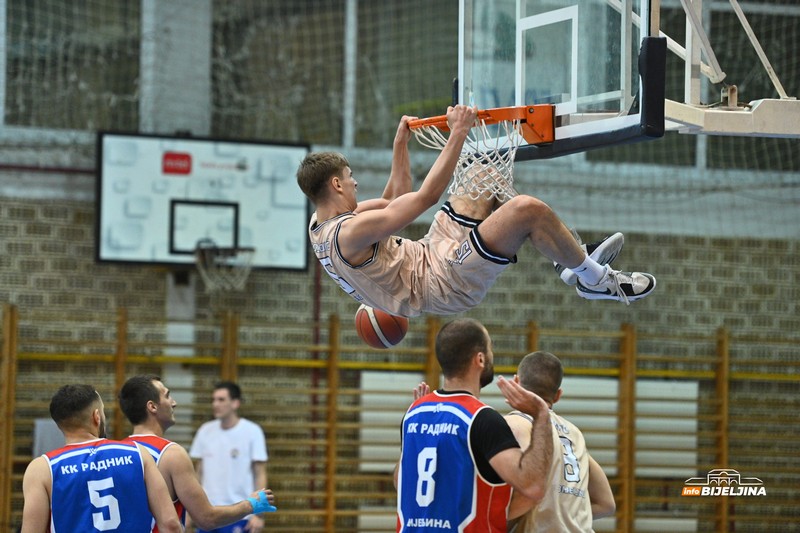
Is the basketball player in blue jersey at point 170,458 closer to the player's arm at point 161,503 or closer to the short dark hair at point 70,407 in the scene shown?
the player's arm at point 161,503

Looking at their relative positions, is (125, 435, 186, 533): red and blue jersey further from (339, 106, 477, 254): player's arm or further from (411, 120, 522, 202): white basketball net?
(411, 120, 522, 202): white basketball net

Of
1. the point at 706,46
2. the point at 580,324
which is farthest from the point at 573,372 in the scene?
the point at 706,46

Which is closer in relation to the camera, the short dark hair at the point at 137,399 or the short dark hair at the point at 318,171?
the short dark hair at the point at 318,171

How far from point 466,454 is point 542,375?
866mm

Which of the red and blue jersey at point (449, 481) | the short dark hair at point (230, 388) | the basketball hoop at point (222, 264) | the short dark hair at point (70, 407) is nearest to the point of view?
the red and blue jersey at point (449, 481)

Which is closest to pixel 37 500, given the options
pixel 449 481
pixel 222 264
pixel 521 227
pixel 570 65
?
pixel 449 481

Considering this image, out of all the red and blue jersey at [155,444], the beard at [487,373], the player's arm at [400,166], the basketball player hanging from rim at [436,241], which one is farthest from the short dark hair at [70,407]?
the beard at [487,373]

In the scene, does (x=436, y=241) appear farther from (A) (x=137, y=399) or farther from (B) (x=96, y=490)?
(B) (x=96, y=490)

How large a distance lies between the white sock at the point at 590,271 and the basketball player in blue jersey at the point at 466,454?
0.72m

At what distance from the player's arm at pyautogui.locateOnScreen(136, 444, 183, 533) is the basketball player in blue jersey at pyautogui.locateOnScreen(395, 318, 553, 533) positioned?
1.04m

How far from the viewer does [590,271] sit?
5.09 meters

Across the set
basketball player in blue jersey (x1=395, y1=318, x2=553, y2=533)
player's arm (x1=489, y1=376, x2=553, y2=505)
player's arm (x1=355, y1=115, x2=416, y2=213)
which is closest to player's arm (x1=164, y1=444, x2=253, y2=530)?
basketball player in blue jersey (x1=395, y1=318, x2=553, y2=533)

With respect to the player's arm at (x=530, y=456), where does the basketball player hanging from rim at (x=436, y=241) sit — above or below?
above

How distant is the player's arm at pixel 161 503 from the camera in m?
4.98
